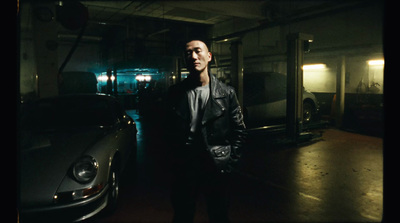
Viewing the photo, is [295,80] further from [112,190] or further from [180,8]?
[180,8]

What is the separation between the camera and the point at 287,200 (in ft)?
11.7

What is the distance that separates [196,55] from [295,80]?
5275 millimetres

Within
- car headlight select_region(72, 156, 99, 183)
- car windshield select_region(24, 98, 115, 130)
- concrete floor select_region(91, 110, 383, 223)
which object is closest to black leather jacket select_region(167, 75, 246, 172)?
car headlight select_region(72, 156, 99, 183)

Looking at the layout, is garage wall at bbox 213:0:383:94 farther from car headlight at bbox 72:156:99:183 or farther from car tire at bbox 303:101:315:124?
car headlight at bbox 72:156:99:183

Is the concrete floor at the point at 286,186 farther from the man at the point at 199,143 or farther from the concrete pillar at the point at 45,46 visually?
the concrete pillar at the point at 45,46

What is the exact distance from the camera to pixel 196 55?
2.20 meters

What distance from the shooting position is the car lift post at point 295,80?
22.2ft

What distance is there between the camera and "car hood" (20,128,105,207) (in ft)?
8.14

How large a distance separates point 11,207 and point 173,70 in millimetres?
10041

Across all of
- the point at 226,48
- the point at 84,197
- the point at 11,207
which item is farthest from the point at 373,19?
the point at 11,207

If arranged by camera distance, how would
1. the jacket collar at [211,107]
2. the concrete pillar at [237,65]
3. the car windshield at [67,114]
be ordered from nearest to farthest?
the jacket collar at [211,107] < the car windshield at [67,114] < the concrete pillar at [237,65]

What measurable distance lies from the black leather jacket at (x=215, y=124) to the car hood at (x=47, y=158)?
130 centimetres

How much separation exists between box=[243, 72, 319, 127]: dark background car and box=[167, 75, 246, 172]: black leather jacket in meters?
5.24

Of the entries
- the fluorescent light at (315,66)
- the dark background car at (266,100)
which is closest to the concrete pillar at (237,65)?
the dark background car at (266,100)
